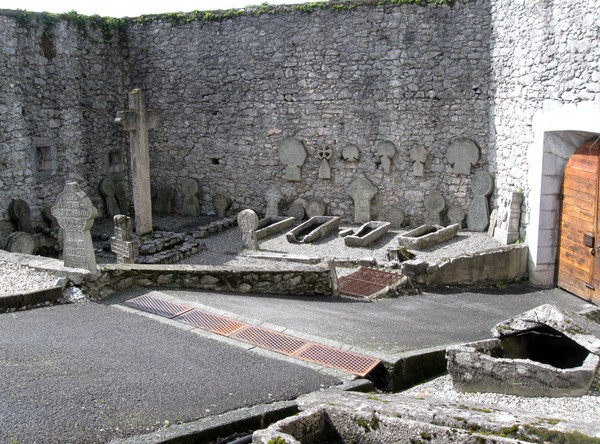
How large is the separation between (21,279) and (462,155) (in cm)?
894

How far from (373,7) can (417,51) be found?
1.29 m

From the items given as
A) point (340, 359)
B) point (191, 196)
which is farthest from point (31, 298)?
point (191, 196)

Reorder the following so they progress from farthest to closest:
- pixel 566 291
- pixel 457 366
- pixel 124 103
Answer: pixel 124 103 < pixel 566 291 < pixel 457 366

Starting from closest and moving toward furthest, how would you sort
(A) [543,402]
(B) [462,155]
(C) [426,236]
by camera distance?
(A) [543,402], (C) [426,236], (B) [462,155]

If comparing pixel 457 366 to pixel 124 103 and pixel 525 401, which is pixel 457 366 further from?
pixel 124 103

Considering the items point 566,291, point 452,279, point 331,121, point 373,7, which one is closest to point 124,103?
point 331,121

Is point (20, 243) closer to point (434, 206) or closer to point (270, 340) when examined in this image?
point (270, 340)

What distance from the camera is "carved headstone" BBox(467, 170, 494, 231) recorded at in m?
13.5

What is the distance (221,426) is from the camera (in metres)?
4.84

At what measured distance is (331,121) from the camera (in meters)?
14.6

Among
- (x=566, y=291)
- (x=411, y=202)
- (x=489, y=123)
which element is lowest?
(x=566, y=291)

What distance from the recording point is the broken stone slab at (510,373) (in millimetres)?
5430

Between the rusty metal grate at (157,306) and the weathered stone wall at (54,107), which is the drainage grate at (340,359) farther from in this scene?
the weathered stone wall at (54,107)

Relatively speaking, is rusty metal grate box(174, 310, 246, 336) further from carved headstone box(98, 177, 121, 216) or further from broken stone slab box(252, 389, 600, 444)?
carved headstone box(98, 177, 121, 216)
